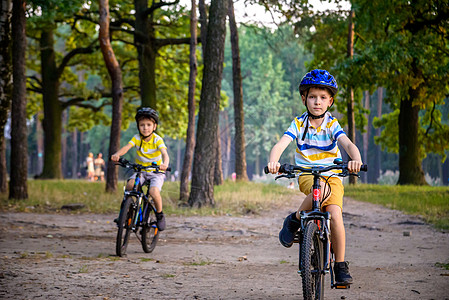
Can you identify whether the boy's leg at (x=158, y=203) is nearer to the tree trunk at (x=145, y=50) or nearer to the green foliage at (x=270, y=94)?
the tree trunk at (x=145, y=50)

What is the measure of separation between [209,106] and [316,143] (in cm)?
1038

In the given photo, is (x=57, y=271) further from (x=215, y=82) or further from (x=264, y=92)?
A: (x=264, y=92)

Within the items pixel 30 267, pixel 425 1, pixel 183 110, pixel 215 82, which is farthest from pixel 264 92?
pixel 30 267

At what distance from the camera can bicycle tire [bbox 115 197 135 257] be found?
8.34 m

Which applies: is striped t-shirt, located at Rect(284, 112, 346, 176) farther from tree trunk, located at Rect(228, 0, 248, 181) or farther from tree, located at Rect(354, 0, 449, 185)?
tree trunk, located at Rect(228, 0, 248, 181)

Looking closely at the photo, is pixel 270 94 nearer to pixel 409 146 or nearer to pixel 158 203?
pixel 409 146

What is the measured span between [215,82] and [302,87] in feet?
34.1

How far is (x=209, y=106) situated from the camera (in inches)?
619

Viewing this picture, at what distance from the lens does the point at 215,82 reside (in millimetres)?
15773

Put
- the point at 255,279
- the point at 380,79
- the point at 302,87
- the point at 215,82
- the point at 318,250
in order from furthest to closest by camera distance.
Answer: the point at 380,79 → the point at 215,82 → the point at 255,279 → the point at 302,87 → the point at 318,250

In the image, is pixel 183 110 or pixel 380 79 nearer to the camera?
pixel 380 79

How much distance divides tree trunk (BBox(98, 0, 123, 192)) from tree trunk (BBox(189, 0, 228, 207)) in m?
3.68

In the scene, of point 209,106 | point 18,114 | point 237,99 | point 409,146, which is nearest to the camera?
point 209,106

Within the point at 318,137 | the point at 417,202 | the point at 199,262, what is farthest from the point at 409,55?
the point at 318,137
